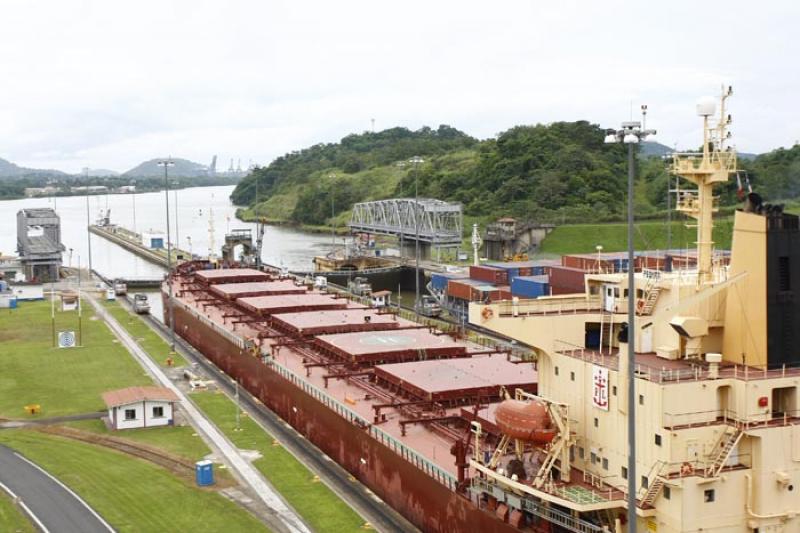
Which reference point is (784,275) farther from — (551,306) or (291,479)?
(291,479)

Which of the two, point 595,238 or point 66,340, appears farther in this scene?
point 595,238

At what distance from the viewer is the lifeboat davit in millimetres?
24141

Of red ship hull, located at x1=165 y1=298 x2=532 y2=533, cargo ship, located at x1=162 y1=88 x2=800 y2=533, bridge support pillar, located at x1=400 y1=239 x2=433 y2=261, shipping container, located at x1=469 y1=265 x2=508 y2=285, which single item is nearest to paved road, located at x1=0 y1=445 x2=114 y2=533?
red ship hull, located at x1=165 y1=298 x2=532 y2=533

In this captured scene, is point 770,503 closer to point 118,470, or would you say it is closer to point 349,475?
point 349,475

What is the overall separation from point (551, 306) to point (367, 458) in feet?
36.0

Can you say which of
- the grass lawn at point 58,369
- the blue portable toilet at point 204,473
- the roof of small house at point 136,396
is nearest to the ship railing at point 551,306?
the blue portable toilet at point 204,473

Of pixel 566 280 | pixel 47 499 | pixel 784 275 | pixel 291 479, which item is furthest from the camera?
pixel 566 280

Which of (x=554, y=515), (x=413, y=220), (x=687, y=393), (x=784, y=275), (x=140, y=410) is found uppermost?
(x=413, y=220)

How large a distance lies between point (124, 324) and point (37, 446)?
37.4 metres

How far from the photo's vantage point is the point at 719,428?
22156 millimetres

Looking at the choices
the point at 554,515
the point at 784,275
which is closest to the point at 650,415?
the point at 554,515

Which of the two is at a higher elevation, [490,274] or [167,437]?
[490,274]

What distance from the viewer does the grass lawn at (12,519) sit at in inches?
1166

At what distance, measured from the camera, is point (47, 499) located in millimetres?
32500
